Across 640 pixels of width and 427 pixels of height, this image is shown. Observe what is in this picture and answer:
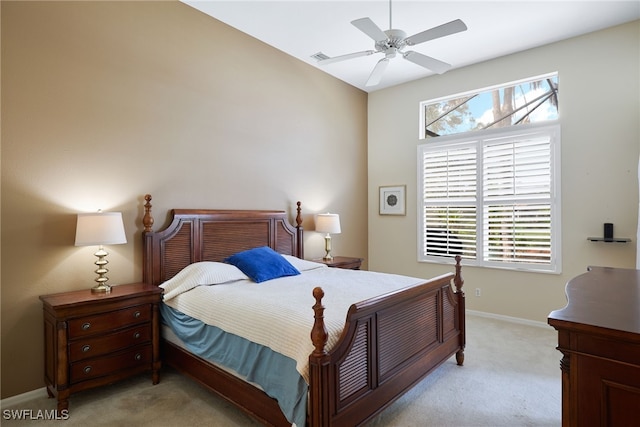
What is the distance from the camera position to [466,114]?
4.82 meters

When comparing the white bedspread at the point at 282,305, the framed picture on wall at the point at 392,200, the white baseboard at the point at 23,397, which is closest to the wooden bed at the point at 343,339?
the white bedspread at the point at 282,305

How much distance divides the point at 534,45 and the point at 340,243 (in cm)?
354

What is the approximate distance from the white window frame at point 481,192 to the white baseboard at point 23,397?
4459 millimetres

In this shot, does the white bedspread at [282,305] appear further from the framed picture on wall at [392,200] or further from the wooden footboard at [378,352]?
the framed picture on wall at [392,200]

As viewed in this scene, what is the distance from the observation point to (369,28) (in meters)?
2.48

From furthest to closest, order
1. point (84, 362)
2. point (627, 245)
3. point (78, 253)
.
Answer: point (627, 245)
point (78, 253)
point (84, 362)

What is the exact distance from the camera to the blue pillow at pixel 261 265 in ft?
10.5

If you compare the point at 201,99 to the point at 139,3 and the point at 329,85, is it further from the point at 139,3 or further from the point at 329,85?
the point at 329,85

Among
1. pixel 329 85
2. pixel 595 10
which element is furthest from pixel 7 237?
pixel 595 10

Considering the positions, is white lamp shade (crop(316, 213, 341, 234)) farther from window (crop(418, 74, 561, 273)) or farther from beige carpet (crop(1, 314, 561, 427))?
beige carpet (crop(1, 314, 561, 427))

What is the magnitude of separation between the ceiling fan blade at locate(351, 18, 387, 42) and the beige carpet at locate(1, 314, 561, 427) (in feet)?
8.84

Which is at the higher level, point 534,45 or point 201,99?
point 534,45

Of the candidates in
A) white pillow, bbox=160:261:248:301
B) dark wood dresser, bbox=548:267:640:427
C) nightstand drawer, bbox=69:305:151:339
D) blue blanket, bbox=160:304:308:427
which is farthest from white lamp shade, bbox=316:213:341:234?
dark wood dresser, bbox=548:267:640:427

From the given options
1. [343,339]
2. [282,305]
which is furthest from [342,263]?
[343,339]
